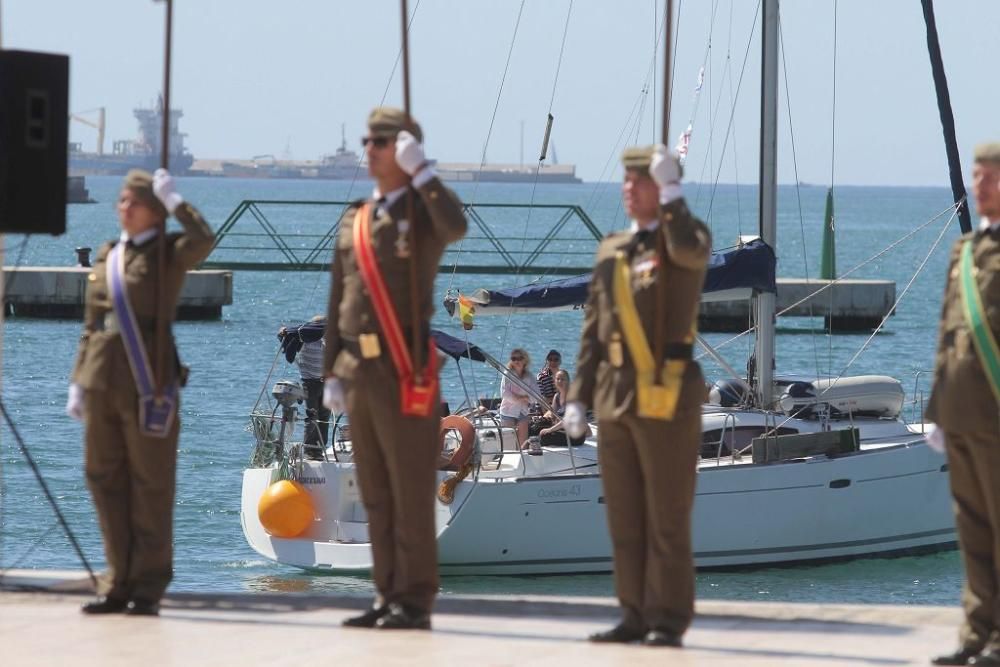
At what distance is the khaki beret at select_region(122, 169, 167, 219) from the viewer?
7.76 meters

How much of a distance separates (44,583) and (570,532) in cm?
958

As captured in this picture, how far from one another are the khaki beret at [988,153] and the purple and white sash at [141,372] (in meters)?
3.25

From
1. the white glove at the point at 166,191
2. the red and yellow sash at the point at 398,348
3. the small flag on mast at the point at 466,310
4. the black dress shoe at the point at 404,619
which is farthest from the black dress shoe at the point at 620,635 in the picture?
the small flag on mast at the point at 466,310

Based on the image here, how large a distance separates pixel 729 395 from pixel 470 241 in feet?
250

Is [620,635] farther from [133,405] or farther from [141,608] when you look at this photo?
[133,405]

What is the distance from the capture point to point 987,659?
22.2 ft

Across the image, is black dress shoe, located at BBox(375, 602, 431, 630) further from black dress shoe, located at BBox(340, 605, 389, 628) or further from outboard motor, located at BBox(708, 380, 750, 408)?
outboard motor, located at BBox(708, 380, 750, 408)

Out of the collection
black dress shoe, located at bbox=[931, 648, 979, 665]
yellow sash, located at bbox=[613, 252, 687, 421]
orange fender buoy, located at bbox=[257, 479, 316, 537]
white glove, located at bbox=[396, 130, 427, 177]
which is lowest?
orange fender buoy, located at bbox=[257, 479, 316, 537]

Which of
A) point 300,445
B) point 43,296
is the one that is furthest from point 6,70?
point 43,296

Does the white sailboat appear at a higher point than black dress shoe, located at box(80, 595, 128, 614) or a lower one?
lower

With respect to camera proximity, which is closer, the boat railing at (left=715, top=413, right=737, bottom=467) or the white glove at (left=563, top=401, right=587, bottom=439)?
the white glove at (left=563, top=401, right=587, bottom=439)

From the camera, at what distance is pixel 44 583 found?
8461mm

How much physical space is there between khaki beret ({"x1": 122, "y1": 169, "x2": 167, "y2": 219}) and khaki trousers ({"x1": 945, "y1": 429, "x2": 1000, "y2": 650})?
321 centimetres

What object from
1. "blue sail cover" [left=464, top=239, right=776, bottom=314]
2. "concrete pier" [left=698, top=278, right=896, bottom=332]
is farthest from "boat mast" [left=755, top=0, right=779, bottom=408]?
"concrete pier" [left=698, top=278, right=896, bottom=332]
